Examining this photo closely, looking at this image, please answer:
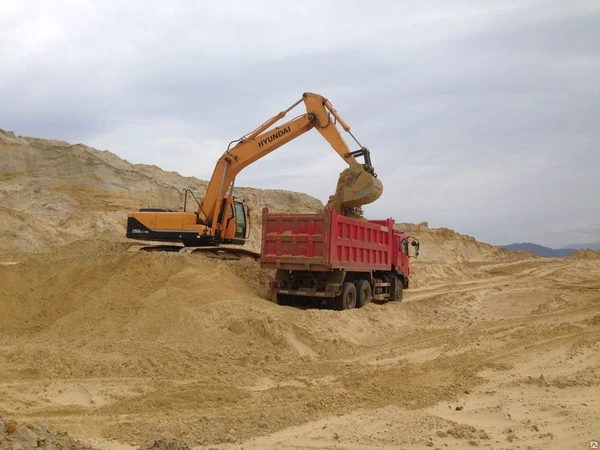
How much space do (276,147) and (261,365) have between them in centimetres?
874

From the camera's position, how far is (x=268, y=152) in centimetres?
1695

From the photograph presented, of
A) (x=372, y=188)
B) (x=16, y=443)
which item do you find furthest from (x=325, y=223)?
(x=16, y=443)

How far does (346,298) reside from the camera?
1419cm

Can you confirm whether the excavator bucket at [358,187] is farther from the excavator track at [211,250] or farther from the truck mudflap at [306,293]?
the excavator track at [211,250]

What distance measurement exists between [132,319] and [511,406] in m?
7.30

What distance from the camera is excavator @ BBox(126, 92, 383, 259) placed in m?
16.3

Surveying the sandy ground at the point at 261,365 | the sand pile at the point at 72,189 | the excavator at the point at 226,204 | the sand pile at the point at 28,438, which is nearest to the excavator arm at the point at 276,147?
the excavator at the point at 226,204

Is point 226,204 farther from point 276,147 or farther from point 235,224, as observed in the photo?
point 276,147

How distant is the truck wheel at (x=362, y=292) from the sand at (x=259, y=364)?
0.51m

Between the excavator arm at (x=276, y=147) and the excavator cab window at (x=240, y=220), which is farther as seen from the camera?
the excavator cab window at (x=240, y=220)

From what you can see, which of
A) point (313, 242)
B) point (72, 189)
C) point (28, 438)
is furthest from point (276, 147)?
point (72, 189)

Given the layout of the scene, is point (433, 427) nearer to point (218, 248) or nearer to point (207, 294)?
point (207, 294)

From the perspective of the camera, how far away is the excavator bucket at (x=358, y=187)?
15156 mm

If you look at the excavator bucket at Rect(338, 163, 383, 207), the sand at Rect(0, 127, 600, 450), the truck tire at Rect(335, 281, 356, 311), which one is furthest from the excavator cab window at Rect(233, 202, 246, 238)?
the truck tire at Rect(335, 281, 356, 311)
